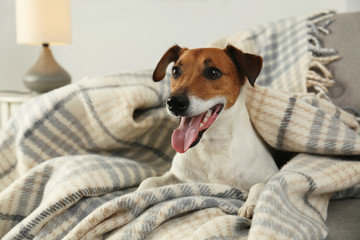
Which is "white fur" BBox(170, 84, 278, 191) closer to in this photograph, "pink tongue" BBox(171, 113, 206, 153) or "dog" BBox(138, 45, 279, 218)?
"dog" BBox(138, 45, 279, 218)

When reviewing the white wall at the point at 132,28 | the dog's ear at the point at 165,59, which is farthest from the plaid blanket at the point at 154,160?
the white wall at the point at 132,28

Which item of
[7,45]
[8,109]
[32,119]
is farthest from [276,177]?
[7,45]

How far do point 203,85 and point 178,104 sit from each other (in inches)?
4.4

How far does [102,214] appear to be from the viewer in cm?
100

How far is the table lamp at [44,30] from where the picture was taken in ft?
7.72

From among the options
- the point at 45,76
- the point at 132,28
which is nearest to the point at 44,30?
the point at 45,76

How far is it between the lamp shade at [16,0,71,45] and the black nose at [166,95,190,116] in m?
1.48

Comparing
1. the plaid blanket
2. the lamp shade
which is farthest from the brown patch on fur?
the lamp shade

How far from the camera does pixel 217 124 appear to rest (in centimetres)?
125

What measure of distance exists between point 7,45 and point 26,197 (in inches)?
83.4

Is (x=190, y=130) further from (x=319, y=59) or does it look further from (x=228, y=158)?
(x=319, y=59)

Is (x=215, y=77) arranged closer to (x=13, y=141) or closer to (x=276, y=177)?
(x=276, y=177)

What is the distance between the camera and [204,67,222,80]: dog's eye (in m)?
1.20

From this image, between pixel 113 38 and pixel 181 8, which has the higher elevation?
pixel 181 8
